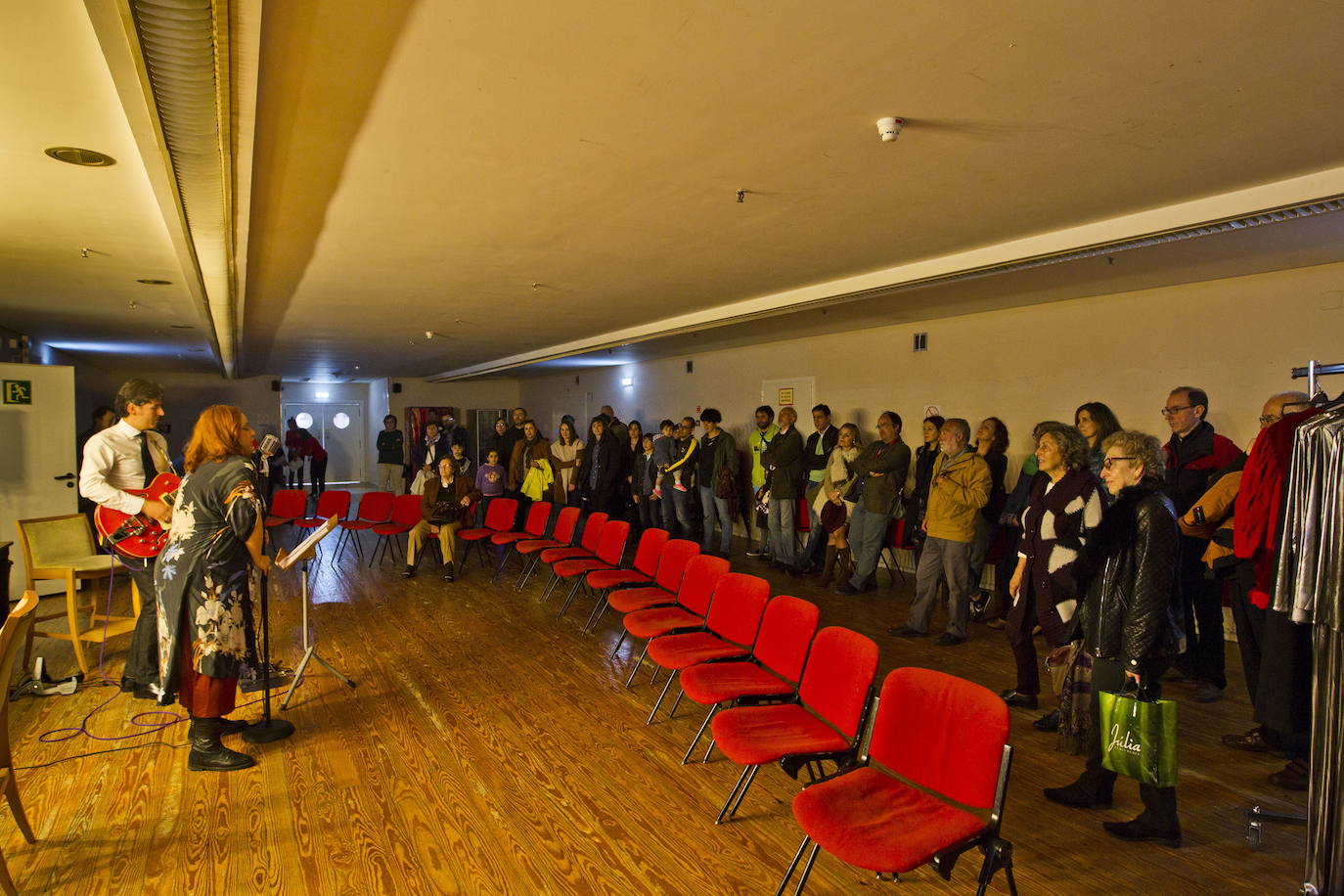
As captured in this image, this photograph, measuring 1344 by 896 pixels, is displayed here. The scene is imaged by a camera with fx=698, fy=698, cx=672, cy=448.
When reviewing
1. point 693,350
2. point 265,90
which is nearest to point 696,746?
point 265,90

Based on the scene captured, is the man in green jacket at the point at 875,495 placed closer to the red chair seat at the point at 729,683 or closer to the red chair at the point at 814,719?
the red chair seat at the point at 729,683

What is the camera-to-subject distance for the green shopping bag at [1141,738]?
2.50 meters

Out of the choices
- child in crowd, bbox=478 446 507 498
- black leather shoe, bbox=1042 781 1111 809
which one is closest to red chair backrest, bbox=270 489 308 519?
child in crowd, bbox=478 446 507 498

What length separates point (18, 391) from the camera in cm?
645

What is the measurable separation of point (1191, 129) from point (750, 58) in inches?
68.7

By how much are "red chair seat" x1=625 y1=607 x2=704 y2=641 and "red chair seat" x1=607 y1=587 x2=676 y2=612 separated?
0.08 metres

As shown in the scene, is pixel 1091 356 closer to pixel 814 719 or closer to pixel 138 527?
pixel 814 719

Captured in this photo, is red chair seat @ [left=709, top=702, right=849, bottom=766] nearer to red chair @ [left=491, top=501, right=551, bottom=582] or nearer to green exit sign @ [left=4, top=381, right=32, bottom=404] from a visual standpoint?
red chair @ [left=491, top=501, right=551, bottom=582]

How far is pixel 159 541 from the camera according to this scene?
3.95 metres

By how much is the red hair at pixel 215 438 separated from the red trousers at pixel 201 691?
844mm

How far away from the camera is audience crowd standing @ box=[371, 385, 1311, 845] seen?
2.79m

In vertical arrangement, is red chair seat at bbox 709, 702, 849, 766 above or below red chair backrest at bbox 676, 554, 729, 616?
below

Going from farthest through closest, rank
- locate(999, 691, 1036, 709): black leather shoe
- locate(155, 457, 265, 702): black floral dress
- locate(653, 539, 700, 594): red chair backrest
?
1. locate(653, 539, 700, 594): red chair backrest
2. locate(999, 691, 1036, 709): black leather shoe
3. locate(155, 457, 265, 702): black floral dress

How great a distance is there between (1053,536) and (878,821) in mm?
1750
